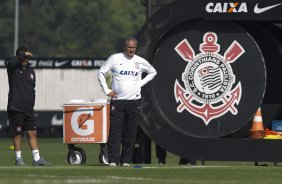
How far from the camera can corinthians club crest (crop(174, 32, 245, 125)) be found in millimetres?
22469

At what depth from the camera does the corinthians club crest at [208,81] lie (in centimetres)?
2247

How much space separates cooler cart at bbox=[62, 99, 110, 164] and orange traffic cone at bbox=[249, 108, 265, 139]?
109 inches

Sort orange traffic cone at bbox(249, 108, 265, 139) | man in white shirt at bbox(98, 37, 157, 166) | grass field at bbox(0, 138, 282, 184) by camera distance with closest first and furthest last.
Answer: grass field at bbox(0, 138, 282, 184)
man in white shirt at bbox(98, 37, 157, 166)
orange traffic cone at bbox(249, 108, 265, 139)

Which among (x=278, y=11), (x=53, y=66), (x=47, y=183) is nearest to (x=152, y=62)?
(x=278, y=11)

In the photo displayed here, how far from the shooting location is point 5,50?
98.9m

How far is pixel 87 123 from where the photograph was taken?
23828mm

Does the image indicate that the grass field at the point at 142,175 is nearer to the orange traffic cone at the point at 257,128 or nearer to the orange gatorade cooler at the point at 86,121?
the orange traffic cone at the point at 257,128

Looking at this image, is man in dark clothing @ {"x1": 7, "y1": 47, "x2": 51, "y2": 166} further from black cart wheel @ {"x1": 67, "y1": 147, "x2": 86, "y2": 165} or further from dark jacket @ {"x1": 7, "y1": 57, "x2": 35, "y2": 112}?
black cart wheel @ {"x1": 67, "y1": 147, "x2": 86, "y2": 165}

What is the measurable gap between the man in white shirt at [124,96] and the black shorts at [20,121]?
1546mm

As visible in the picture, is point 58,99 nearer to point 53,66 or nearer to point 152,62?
point 53,66

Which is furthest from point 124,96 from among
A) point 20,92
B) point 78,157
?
point 78,157

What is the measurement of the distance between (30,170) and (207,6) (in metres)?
5.12

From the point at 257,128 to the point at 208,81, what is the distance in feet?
3.75

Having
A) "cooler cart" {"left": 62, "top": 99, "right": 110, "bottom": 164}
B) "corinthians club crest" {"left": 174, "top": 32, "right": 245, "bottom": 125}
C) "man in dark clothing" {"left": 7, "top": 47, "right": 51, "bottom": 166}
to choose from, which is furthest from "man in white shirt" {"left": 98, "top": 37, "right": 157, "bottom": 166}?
"cooler cart" {"left": 62, "top": 99, "right": 110, "bottom": 164}
